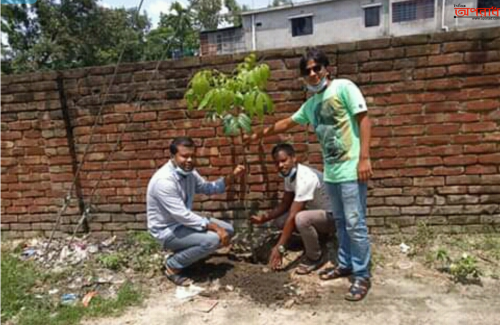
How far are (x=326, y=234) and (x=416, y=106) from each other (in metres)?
1.33

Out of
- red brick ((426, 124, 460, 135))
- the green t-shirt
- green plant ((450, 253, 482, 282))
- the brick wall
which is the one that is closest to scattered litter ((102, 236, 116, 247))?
the brick wall

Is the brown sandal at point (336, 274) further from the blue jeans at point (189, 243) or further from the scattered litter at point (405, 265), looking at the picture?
the blue jeans at point (189, 243)

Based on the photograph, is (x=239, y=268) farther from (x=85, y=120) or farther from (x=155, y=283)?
(x=85, y=120)

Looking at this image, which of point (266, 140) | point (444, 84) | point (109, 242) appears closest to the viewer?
point (444, 84)

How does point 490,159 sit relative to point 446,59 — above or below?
below

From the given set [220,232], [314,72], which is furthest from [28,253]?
[314,72]

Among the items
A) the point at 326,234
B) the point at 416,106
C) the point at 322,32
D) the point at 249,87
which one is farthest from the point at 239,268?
the point at 322,32

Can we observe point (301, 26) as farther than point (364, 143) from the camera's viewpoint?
Yes

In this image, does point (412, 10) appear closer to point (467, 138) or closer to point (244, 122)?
point (467, 138)

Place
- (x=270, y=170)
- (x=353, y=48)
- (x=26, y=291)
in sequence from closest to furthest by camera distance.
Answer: (x=26, y=291), (x=353, y=48), (x=270, y=170)

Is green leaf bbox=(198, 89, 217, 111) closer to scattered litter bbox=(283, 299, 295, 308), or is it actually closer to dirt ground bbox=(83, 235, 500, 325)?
dirt ground bbox=(83, 235, 500, 325)

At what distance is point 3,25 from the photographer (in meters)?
18.7

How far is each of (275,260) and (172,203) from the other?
937 millimetres

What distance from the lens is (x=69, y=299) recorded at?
104 inches
